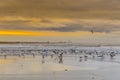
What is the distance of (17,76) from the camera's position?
27.4 metres


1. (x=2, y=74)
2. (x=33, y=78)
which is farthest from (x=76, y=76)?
(x=2, y=74)

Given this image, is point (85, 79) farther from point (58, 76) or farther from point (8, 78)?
point (8, 78)

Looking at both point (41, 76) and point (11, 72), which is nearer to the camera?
point (41, 76)

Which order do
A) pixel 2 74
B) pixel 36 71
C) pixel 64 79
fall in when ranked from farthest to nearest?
pixel 36 71, pixel 2 74, pixel 64 79

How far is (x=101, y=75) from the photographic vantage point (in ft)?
94.1

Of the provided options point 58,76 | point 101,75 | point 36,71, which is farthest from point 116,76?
point 36,71

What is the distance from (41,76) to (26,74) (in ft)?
5.04

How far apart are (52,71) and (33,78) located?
14.6ft

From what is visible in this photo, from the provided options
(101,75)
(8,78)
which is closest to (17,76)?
(8,78)

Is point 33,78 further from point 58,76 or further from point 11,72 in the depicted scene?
point 11,72

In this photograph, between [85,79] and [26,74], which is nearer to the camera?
[85,79]

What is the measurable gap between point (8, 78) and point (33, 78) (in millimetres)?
1475

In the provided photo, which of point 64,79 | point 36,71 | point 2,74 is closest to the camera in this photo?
point 64,79

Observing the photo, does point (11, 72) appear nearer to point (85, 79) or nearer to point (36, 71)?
point (36, 71)
